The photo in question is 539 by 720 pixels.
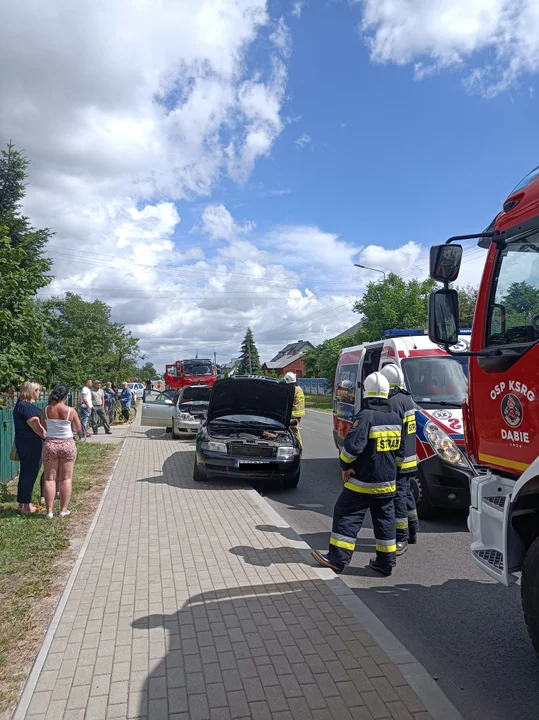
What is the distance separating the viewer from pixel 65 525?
675cm

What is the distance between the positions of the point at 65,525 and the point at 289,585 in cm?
320

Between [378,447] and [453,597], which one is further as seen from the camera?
[378,447]

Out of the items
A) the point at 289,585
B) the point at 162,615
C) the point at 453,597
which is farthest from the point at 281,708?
the point at 453,597

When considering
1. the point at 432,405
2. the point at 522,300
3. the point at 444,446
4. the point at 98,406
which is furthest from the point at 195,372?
the point at 522,300

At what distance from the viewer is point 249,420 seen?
1033 centimetres

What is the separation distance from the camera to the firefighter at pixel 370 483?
202 inches

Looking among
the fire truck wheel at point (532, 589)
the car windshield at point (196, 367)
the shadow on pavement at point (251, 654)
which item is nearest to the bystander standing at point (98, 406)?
the car windshield at point (196, 367)

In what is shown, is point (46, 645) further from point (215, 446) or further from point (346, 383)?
point (346, 383)

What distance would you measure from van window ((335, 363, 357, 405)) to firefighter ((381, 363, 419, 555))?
4.27 metres

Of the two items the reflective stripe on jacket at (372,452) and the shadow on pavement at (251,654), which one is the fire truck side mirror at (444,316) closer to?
the reflective stripe on jacket at (372,452)

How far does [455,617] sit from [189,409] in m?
13.1

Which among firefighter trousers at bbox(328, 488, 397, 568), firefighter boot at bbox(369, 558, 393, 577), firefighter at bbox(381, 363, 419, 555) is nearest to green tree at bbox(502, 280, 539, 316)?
firefighter at bbox(381, 363, 419, 555)

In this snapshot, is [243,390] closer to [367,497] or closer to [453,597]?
[367,497]

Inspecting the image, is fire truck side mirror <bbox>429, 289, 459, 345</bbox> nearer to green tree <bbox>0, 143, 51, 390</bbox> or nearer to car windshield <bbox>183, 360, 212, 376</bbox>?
green tree <bbox>0, 143, 51, 390</bbox>
